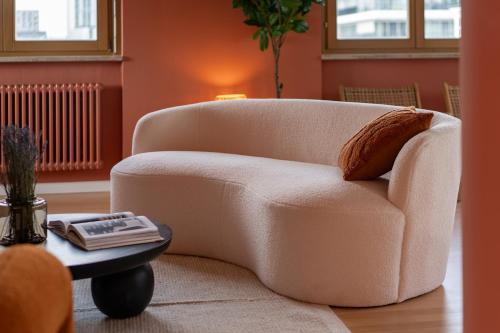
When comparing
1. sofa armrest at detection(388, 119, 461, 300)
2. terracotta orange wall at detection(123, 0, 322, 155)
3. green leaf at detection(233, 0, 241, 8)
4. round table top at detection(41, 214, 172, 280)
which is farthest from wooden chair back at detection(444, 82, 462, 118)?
→ round table top at detection(41, 214, 172, 280)

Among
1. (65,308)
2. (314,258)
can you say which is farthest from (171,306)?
(65,308)

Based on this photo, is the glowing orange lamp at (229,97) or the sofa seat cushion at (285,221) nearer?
the sofa seat cushion at (285,221)

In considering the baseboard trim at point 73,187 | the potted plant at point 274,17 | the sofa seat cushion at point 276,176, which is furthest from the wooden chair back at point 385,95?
the sofa seat cushion at point 276,176

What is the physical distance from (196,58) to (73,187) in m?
1.42

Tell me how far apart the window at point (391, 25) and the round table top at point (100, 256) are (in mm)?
4087

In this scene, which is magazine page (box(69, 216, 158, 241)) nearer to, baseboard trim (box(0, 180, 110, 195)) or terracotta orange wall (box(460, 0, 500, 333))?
terracotta orange wall (box(460, 0, 500, 333))

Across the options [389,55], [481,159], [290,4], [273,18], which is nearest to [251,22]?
[273,18]

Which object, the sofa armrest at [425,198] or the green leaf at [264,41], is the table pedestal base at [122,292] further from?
the green leaf at [264,41]

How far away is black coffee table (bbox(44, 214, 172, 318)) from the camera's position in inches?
98.0

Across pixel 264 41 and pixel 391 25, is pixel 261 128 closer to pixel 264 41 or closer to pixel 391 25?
pixel 264 41

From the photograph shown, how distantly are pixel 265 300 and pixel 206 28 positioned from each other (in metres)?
3.40

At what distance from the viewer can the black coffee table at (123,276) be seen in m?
2.49

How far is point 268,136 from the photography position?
4.10 metres

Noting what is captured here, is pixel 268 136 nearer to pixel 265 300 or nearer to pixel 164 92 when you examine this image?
pixel 265 300
